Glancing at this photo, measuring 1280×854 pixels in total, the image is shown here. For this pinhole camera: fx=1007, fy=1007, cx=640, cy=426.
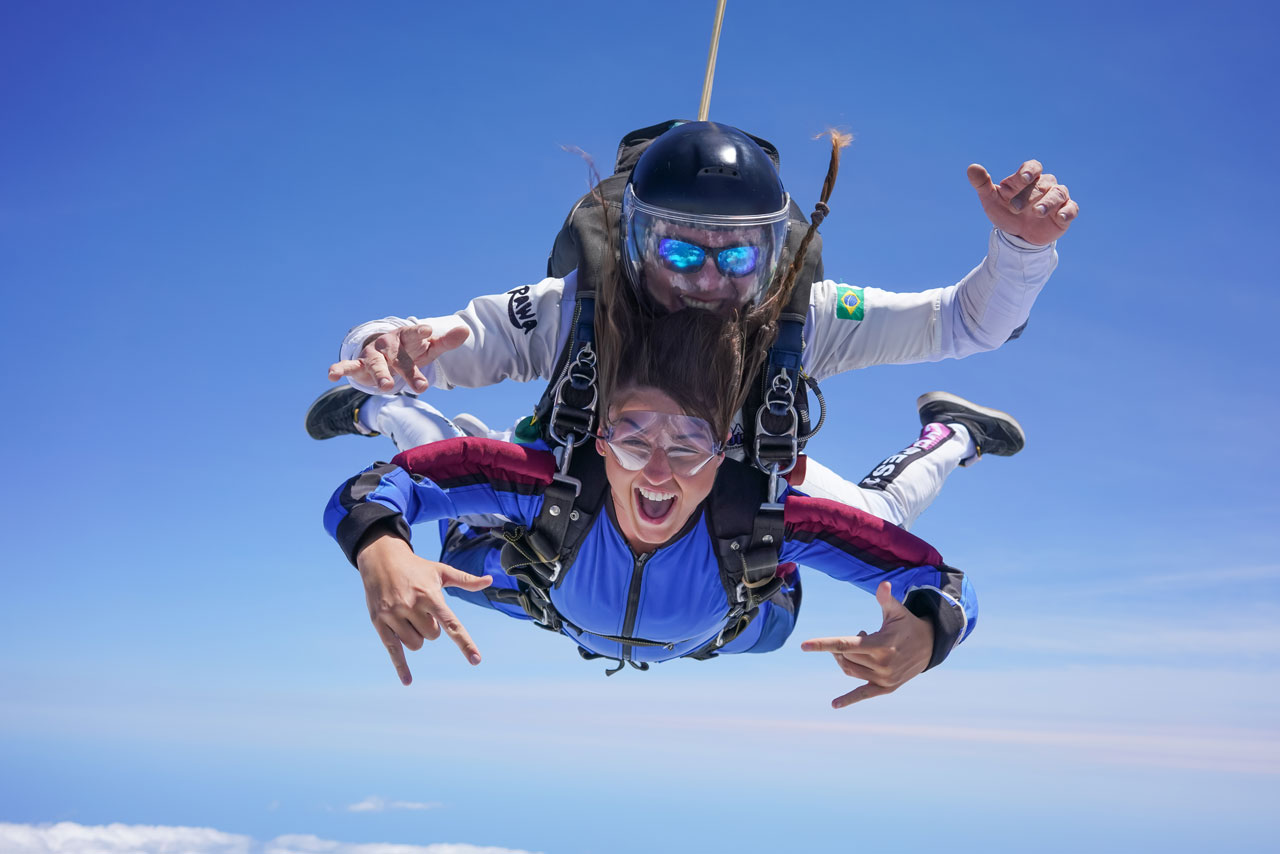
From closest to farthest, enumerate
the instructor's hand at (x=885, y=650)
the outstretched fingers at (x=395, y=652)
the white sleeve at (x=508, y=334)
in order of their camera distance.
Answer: the outstretched fingers at (x=395, y=652) → the instructor's hand at (x=885, y=650) → the white sleeve at (x=508, y=334)

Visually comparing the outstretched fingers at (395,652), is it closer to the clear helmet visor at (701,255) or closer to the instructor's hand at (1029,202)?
the clear helmet visor at (701,255)

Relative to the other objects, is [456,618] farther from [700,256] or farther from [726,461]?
[700,256]

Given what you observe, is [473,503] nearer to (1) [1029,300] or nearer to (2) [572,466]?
(2) [572,466]

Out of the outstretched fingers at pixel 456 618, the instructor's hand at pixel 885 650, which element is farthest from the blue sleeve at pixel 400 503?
the instructor's hand at pixel 885 650

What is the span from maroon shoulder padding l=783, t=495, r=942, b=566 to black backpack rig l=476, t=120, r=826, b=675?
8cm

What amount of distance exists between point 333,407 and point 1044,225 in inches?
127

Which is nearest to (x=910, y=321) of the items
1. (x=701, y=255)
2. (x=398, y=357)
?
(x=701, y=255)

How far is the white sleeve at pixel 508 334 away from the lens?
354 cm

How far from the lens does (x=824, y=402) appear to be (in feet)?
10.7

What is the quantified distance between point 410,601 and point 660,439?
0.93 m

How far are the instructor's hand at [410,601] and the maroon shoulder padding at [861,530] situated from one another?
116cm

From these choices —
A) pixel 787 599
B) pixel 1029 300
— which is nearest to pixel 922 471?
pixel 787 599

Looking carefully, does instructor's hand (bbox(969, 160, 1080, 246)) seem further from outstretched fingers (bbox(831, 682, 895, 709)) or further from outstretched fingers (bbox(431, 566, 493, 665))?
outstretched fingers (bbox(431, 566, 493, 665))

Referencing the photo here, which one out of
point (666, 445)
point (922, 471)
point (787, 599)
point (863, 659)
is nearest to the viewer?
point (863, 659)
